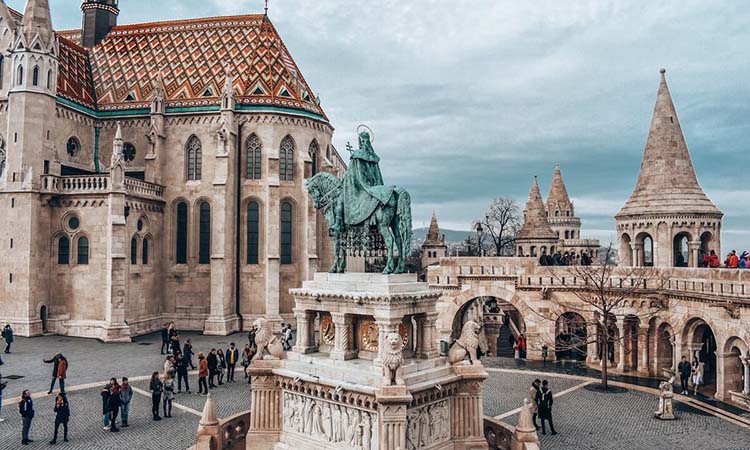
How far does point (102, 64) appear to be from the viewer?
34.5 metres

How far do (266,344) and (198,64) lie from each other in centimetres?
2689

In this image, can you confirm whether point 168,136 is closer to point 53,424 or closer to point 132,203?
point 132,203

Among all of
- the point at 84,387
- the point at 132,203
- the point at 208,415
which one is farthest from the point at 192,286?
the point at 208,415

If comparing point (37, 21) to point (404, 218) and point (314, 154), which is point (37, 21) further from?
point (404, 218)

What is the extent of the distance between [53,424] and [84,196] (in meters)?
15.5

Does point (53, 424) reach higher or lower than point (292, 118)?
lower

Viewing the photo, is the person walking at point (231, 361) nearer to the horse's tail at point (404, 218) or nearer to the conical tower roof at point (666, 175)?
the horse's tail at point (404, 218)

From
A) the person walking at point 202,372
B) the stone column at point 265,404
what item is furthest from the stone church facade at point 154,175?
the stone column at point 265,404

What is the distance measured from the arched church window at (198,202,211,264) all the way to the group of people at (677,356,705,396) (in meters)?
23.5

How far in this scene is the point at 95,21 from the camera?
36250 mm

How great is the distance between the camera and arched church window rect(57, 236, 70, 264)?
2712 centimetres

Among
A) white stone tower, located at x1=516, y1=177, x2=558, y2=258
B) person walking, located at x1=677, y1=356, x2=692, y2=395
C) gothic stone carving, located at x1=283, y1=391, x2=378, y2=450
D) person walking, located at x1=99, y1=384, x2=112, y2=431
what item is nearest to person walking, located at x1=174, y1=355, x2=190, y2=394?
person walking, located at x1=99, y1=384, x2=112, y2=431

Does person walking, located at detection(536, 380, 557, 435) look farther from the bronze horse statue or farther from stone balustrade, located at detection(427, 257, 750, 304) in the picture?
stone balustrade, located at detection(427, 257, 750, 304)

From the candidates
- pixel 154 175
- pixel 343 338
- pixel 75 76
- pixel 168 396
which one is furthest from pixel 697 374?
pixel 75 76
